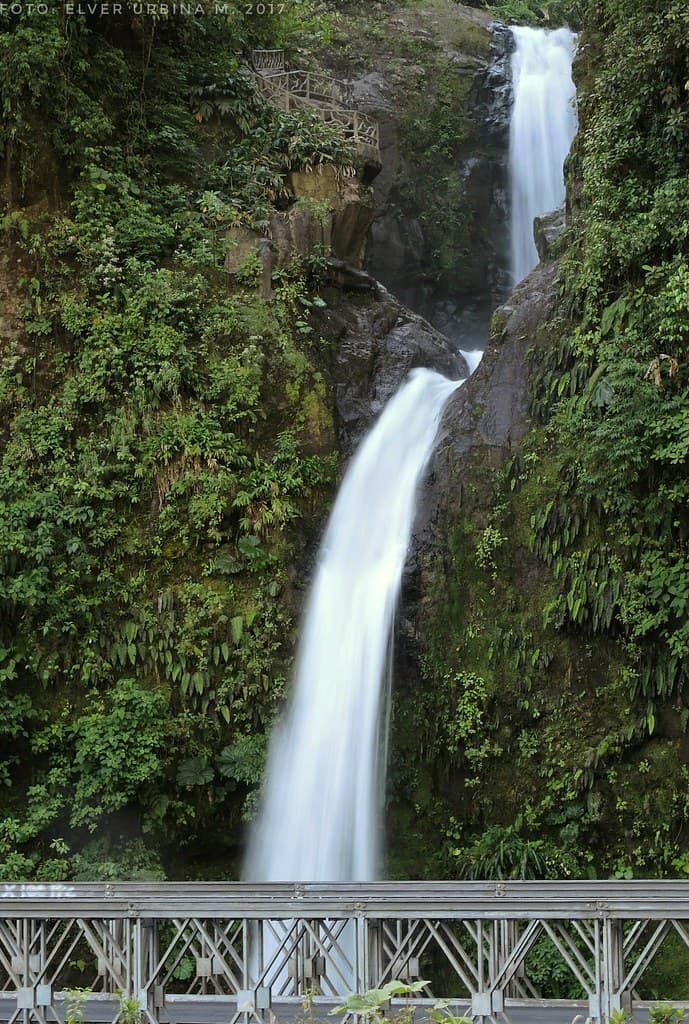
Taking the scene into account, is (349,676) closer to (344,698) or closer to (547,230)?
(344,698)

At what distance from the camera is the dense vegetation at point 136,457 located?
15328 mm

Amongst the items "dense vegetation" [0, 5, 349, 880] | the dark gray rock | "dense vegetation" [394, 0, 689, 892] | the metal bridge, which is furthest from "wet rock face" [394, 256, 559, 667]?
the metal bridge

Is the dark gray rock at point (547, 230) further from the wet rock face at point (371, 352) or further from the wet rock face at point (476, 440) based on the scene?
the wet rock face at point (371, 352)

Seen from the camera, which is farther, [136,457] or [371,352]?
[371,352]

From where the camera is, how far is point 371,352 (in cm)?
1986

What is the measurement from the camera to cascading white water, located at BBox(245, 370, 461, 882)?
14102mm

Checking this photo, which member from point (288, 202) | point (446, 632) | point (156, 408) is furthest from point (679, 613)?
point (288, 202)

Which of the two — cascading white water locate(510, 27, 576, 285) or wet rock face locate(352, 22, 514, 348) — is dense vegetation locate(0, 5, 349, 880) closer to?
wet rock face locate(352, 22, 514, 348)

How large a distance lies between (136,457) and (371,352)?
16.4ft

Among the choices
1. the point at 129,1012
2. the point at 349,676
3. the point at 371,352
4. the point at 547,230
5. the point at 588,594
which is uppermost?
the point at 547,230

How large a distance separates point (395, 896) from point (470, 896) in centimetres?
59

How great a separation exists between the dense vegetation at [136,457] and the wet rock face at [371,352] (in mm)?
593

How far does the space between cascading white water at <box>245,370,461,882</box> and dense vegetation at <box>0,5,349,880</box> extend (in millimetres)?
540

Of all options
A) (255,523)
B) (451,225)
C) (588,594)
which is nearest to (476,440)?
(588,594)
